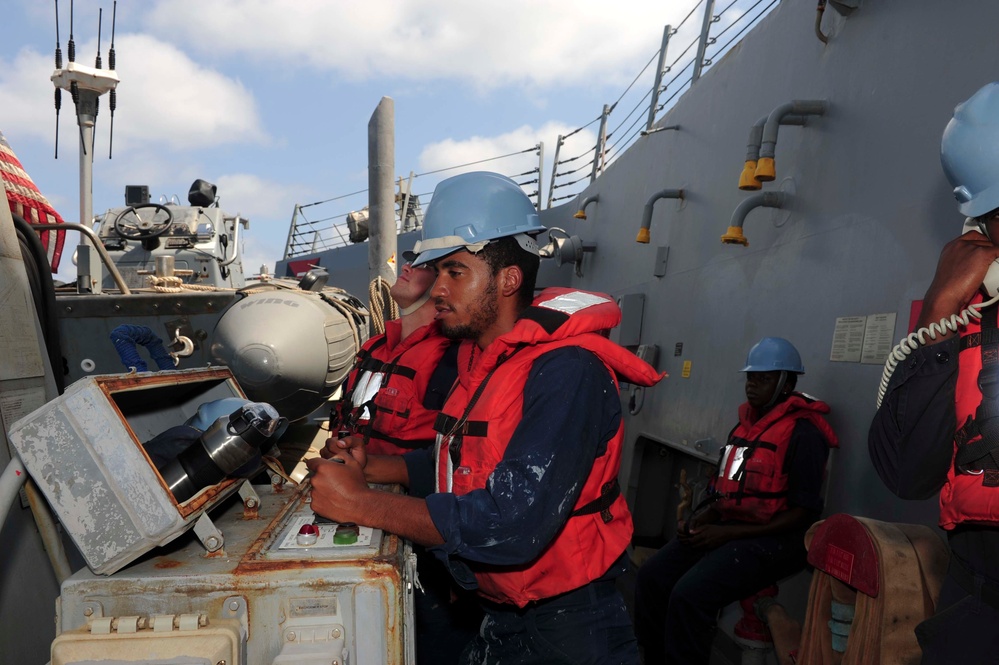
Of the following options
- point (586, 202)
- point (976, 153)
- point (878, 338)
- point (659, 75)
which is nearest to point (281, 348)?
point (878, 338)

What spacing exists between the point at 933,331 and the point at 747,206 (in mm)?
2442

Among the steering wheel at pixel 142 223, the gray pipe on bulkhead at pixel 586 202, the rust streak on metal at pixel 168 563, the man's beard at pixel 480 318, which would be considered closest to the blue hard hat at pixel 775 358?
the man's beard at pixel 480 318

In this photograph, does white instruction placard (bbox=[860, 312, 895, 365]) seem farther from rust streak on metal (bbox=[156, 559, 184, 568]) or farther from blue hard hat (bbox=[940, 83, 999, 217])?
rust streak on metal (bbox=[156, 559, 184, 568])

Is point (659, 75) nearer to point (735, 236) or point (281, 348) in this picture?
point (735, 236)

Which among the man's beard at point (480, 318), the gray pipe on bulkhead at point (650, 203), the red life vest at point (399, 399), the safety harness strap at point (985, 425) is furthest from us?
the gray pipe on bulkhead at point (650, 203)

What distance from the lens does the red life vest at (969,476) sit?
155 cm

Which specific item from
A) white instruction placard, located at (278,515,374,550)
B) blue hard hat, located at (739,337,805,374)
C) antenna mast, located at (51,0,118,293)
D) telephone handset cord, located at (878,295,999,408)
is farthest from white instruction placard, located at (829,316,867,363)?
antenna mast, located at (51,0,118,293)

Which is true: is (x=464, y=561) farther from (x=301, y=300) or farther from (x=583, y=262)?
(x=583, y=262)

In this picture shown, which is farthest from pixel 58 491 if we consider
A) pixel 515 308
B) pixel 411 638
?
pixel 515 308

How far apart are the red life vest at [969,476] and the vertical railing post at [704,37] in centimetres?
471

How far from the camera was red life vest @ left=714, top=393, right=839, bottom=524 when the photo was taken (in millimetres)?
3336

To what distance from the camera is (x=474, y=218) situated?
1.89 metres

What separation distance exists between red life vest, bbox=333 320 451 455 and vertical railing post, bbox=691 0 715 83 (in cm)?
393

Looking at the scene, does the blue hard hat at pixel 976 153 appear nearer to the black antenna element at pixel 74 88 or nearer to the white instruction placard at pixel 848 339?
the white instruction placard at pixel 848 339
